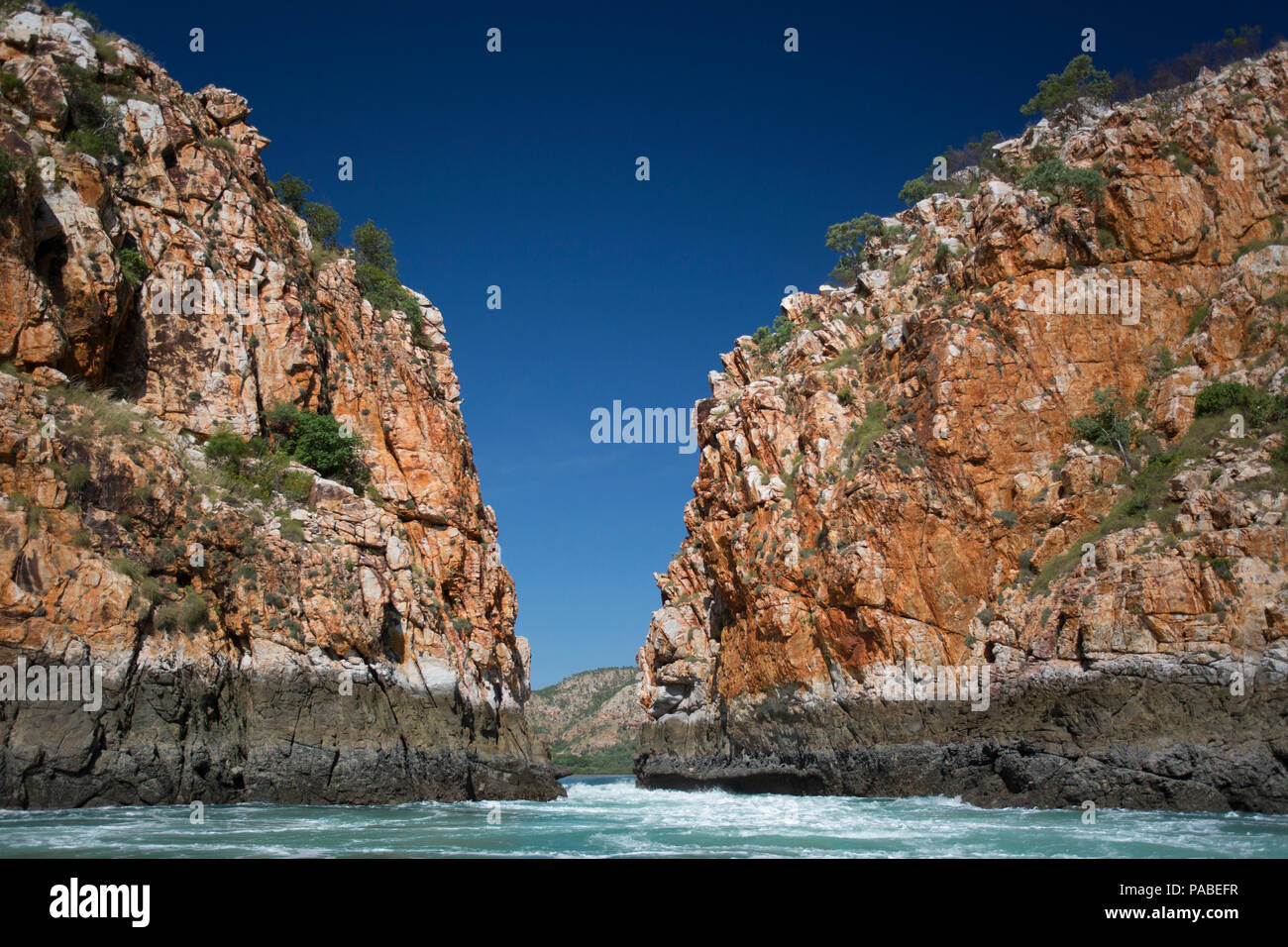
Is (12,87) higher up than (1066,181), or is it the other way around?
(12,87)

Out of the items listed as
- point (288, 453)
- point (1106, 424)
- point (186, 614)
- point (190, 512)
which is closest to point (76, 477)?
point (190, 512)

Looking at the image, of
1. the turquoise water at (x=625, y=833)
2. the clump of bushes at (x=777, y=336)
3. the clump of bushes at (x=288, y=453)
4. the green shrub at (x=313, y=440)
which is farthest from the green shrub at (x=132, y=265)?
the clump of bushes at (x=777, y=336)

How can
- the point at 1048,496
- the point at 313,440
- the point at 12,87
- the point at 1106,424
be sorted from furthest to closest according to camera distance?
the point at 313,440 < the point at 1106,424 < the point at 1048,496 < the point at 12,87

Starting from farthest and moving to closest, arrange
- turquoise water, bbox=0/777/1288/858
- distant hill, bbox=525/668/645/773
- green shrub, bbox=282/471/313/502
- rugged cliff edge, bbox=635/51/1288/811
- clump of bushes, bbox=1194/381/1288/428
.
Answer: distant hill, bbox=525/668/645/773, green shrub, bbox=282/471/313/502, clump of bushes, bbox=1194/381/1288/428, rugged cliff edge, bbox=635/51/1288/811, turquoise water, bbox=0/777/1288/858

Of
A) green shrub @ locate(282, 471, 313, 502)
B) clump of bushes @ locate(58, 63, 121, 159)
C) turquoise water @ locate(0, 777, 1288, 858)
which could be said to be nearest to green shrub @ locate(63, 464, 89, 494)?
green shrub @ locate(282, 471, 313, 502)

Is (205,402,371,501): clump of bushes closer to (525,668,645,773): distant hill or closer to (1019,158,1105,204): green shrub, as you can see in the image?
(1019,158,1105,204): green shrub

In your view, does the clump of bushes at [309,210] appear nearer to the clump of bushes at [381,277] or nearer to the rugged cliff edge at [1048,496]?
the clump of bushes at [381,277]

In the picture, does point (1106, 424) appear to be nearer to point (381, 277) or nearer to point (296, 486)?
point (296, 486)
